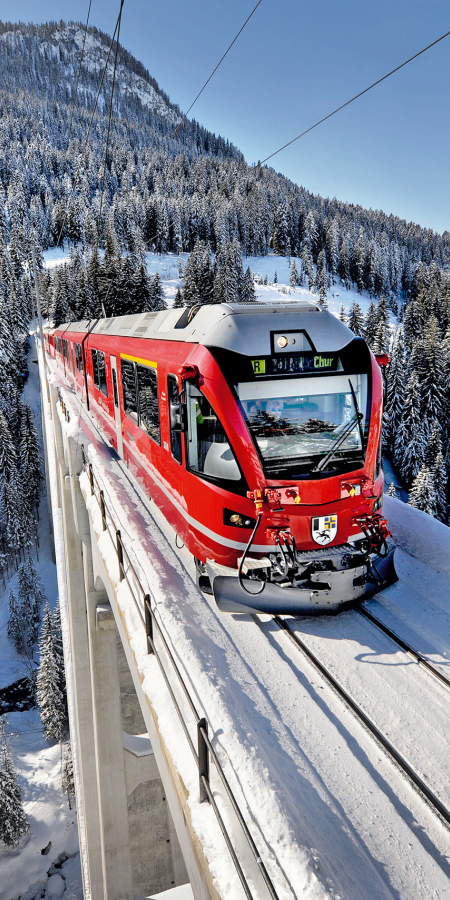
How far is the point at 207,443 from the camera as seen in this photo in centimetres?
577

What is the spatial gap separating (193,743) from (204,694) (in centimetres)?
58

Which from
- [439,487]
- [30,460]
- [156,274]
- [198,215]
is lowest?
[30,460]

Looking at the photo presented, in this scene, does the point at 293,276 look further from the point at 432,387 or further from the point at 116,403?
the point at 116,403

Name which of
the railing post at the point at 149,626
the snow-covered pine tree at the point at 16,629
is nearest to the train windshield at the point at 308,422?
the railing post at the point at 149,626

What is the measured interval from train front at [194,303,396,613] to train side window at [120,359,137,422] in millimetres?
4254

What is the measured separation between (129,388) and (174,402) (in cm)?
389

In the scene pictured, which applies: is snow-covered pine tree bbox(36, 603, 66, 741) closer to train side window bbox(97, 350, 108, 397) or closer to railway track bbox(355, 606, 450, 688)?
train side window bbox(97, 350, 108, 397)

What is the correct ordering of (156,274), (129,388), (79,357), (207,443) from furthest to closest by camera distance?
(156,274)
(79,357)
(129,388)
(207,443)

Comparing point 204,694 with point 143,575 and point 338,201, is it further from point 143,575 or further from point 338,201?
point 338,201

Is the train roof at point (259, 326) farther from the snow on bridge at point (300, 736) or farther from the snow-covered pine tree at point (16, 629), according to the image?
the snow-covered pine tree at point (16, 629)

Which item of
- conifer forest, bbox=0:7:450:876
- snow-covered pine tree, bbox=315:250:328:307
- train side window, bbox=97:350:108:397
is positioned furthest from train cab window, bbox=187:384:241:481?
snow-covered pine tree, bbox=315:250:328:307

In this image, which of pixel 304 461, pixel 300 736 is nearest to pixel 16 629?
pixel 304 461

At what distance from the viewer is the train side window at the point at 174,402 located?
6637mm

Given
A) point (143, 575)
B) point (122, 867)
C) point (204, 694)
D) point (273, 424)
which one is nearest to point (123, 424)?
point (143, 575)
